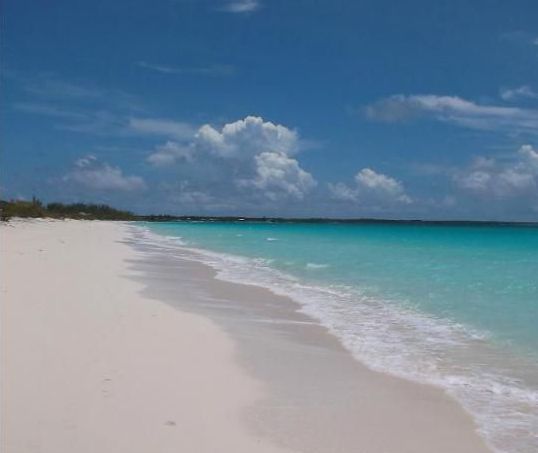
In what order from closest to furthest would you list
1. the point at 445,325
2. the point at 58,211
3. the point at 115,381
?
the point at 115,381 → the point at 445,325 → the point at 58,211

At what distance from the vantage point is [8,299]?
876cm

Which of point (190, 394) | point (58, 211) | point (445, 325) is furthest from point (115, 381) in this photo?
point (58, 211)

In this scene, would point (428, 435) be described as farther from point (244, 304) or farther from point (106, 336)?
point (244, 304)

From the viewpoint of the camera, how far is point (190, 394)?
204 inches

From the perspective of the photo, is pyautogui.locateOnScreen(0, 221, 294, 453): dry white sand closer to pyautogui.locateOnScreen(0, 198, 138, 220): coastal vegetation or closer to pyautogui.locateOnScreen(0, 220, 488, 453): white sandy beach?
pyautogui.locateOnScreen(0, 220, 488, 453): white sandy beach

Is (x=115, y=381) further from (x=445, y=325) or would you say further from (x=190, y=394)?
(x=445, y=325)

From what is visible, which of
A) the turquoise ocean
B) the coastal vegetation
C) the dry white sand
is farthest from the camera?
the coastal vegetation

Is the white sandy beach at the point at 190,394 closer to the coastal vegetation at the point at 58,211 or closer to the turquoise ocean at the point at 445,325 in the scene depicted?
the turquoise ocean at the point at 445,325

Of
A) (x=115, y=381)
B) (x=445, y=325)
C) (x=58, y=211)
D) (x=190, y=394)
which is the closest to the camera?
(x=190, y=394)

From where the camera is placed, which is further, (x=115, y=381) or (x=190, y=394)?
(x=115, y=381)

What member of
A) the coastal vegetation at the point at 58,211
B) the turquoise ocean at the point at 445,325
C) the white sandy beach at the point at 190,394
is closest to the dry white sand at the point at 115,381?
the white sandy beach at the point at 190,394

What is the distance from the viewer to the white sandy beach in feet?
13.8

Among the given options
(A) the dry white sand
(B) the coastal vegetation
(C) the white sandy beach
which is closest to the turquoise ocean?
(C) the white sandy beach

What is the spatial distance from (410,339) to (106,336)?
168 inches
